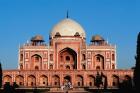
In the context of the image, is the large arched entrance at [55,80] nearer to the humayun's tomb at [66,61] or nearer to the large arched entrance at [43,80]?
the humayun's tomb at [66,61]

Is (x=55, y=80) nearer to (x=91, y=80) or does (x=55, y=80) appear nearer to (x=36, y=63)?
(x=91, y=80)

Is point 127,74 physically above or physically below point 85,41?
below

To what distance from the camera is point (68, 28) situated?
2667 inches

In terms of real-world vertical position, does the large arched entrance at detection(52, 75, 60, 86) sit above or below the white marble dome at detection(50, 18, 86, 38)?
below

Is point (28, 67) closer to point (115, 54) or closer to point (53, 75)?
point (53, 75)

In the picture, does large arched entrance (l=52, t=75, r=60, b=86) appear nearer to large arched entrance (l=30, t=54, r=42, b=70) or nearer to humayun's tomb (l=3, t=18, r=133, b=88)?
humayun's tomb (l=3, t=18, r=133, b=88)

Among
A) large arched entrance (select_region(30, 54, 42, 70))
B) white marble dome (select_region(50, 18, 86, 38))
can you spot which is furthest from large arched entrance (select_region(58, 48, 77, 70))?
large arched entrance (select_region(30, 54, 42, 70))

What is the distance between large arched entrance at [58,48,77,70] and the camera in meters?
66.3

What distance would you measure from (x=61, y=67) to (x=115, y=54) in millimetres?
7495

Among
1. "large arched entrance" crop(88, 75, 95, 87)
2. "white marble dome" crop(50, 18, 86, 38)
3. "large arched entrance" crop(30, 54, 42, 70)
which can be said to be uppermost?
"white marble dome" crop(50, 18, 86, 38)

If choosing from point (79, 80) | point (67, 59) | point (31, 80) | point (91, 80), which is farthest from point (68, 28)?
point (31, 80)

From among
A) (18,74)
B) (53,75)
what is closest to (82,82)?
(53,75)

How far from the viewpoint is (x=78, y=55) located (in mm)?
65125

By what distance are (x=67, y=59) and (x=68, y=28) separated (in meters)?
4.36
